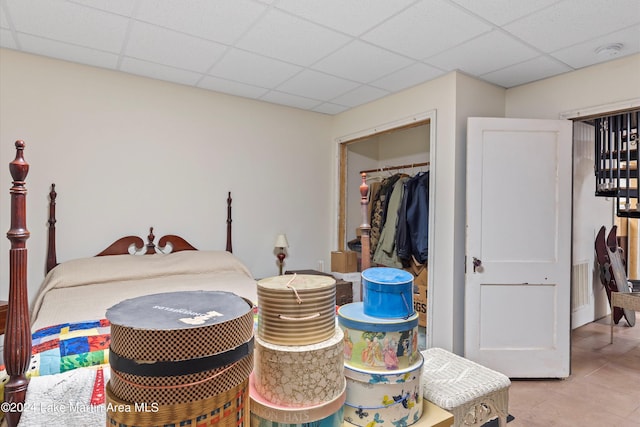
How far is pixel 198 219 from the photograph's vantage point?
3.48m

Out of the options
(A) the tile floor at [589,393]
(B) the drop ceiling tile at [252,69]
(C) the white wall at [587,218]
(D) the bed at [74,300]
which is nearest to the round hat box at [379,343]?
(D) the bed at [74,300]

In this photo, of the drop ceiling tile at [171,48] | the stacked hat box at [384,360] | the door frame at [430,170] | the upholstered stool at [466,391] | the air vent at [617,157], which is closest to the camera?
the stacked hat box at [384,360]

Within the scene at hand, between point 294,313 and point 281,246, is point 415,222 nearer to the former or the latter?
point 281,246

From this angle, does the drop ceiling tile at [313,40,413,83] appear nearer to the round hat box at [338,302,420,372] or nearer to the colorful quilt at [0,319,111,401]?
the round hat box at [338,302,420,372]

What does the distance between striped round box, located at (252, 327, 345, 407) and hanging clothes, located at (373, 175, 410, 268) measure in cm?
307

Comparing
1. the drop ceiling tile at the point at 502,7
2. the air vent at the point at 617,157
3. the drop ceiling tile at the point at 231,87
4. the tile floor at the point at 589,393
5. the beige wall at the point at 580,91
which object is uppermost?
the drop ceiling tile at the point at 231,87

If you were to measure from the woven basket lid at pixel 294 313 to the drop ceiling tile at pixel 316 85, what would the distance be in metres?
2.46

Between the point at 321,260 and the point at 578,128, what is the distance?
2923mm

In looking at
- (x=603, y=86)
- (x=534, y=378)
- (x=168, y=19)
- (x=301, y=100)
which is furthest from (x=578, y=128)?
(x=168, y=19)

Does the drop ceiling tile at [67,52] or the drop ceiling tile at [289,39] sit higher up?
the drop ceiling tile at [67,52]

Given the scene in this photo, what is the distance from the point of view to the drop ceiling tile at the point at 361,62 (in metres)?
2.59

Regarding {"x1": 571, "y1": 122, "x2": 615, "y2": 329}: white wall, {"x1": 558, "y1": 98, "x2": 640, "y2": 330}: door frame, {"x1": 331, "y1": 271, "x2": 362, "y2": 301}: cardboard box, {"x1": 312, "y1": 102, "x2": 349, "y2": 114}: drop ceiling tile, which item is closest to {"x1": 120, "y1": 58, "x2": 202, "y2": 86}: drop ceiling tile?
{"x1": 312, "y1": 102, "x2": 349, "y2": 114}: drop ceiling tile

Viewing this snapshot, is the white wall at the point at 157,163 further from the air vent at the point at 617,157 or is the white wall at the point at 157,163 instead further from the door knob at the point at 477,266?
the air vent at the point at 617,157

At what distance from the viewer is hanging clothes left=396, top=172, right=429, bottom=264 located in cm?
361
